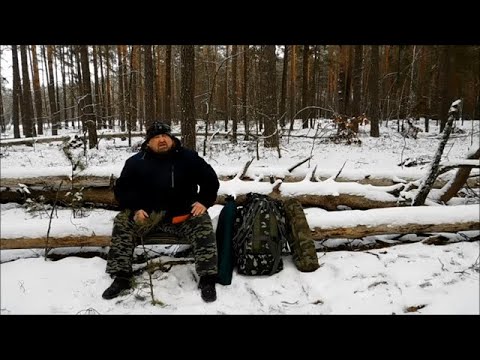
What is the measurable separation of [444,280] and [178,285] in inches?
90.7

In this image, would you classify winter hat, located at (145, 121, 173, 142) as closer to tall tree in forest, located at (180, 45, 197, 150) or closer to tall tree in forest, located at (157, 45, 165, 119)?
tall tree in forest, located at (180, 45, 197, 150)

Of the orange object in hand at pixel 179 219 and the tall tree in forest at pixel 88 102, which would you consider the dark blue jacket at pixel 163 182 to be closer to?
the orange object in hand at pixel 179 219

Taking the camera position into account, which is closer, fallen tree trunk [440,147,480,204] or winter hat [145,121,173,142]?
winter hat [145,121,173,142]

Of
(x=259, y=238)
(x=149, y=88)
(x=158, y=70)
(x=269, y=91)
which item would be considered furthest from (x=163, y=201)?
(x=158, y=70)

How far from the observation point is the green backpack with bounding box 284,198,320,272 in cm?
325

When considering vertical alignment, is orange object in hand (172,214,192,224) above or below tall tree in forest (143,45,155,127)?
below

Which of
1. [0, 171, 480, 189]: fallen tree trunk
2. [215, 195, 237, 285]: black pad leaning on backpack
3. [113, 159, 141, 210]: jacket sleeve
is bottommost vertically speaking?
[215, 195, 237, 285]: black pad leaning on backpack

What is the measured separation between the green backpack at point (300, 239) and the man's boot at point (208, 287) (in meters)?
0.84

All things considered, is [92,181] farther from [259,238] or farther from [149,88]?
[149,88]

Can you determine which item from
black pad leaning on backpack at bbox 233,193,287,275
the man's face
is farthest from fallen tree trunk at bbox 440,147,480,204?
the man's face

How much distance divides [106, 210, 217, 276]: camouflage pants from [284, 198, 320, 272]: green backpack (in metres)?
0.79

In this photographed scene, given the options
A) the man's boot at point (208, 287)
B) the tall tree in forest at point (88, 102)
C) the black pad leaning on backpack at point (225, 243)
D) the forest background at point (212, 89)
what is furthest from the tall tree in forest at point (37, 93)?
the man's boot at point (208, 287)
